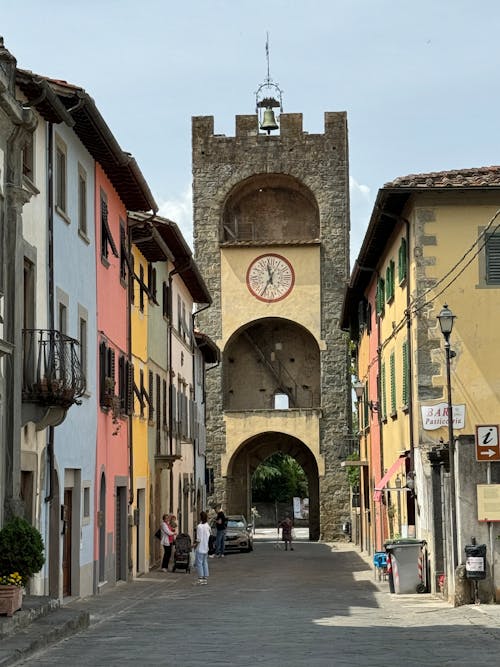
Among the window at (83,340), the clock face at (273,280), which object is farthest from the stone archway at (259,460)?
the window at (83,340)

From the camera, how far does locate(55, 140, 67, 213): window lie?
65.3ft

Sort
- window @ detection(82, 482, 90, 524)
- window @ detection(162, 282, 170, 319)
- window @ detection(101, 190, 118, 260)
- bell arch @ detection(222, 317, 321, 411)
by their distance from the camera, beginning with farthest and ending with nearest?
bell arch @ detection(222, 317, 321, 411)
window @ detection(162, 282, 170, 319)
window @ detection(101, 190, 118, 260)
window @ detection(82, 482, 90, 524)

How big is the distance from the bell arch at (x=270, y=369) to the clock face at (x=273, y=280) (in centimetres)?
271

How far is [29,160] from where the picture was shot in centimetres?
1809

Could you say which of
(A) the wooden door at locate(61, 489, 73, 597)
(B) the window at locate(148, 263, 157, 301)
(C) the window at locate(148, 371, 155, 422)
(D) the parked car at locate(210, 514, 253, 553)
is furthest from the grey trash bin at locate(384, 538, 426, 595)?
(D) the parked car at locate(210, 514, 253, 553)

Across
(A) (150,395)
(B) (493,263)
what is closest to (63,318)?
(B) (493,263)

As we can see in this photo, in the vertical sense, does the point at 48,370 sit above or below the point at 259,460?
below

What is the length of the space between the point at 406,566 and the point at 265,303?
112ft

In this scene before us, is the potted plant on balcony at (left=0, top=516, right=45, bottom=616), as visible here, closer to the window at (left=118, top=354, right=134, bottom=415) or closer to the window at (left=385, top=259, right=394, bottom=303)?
the window at (left=118, top=354, right=134, bottom=415)

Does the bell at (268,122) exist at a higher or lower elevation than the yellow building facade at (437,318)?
higher

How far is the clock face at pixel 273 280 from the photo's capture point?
56125 mm

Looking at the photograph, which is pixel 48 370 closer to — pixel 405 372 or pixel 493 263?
pixel 493 263

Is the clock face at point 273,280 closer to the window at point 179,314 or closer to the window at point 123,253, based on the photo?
the window at point 179,314

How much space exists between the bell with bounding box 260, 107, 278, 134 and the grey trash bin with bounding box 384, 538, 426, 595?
3690 cm
